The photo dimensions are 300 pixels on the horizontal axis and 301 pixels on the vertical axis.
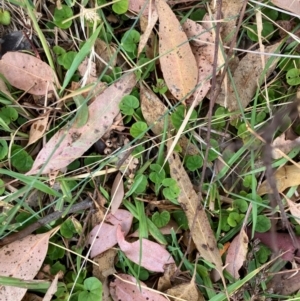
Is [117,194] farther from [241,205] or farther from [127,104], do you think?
[241,205]

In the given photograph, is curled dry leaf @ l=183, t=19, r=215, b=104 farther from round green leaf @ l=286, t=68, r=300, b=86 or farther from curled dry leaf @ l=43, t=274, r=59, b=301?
curled dry leaf @ l=43, t=274, r=59, b=301

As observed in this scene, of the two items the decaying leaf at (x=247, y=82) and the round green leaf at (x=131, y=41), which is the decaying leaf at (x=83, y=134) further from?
the decaying leaf at (x=247, y=82)

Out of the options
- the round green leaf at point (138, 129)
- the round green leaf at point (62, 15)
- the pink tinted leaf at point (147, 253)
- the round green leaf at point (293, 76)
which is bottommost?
the pink tinted leaf at point (147, 253)

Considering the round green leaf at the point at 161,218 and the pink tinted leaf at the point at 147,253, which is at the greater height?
the round green leaf at the point at 161,218

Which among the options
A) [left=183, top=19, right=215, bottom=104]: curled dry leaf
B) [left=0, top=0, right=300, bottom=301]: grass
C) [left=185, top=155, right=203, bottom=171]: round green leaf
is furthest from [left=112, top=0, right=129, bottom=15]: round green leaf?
[left=185, top=155, right=203, bottom=171]: round green leaf

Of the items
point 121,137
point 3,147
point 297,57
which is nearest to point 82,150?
point 121,137

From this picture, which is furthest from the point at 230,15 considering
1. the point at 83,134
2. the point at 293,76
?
the point at 83,134

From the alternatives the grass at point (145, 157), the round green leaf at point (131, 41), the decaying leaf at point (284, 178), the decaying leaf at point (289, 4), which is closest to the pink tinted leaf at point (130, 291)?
the grass at point (145, 157)
